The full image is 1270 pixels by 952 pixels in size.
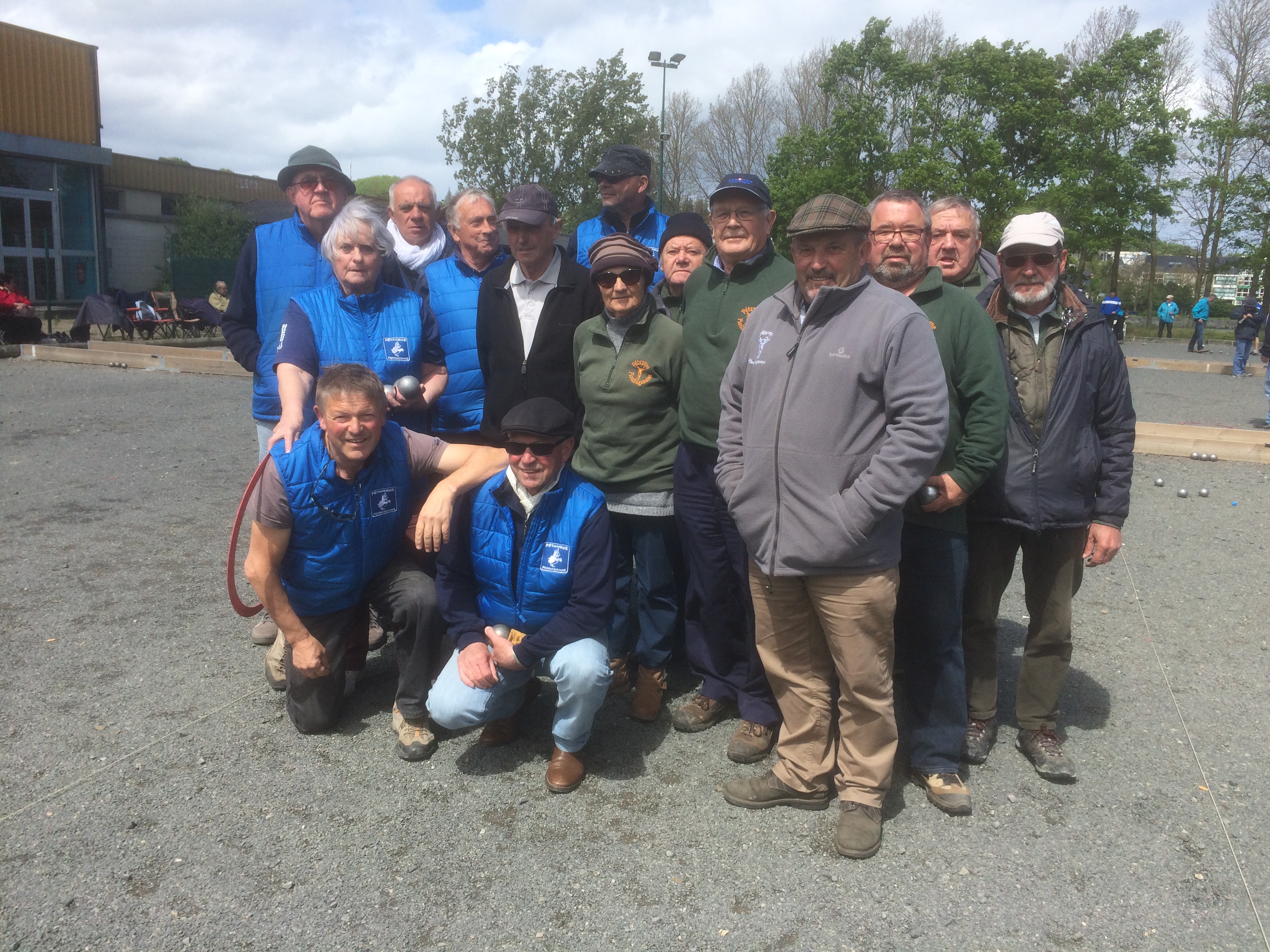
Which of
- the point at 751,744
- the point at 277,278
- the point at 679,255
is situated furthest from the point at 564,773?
the point at 277,278

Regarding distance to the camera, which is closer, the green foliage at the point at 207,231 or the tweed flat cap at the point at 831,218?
the tweed flat cap at the point at 831,218

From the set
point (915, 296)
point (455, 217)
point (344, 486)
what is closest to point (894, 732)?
point (915, 296)

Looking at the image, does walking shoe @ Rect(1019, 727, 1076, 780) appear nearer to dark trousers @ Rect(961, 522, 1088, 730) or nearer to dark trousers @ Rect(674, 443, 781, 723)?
dark trousers @ Rect(961, 522, 1088, 730)

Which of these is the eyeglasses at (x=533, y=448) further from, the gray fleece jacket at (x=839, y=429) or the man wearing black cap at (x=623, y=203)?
the man wearing black cap at (x=623, y=203)

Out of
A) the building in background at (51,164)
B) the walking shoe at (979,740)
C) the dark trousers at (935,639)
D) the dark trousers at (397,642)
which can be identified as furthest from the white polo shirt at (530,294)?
the building in background at (51,164)

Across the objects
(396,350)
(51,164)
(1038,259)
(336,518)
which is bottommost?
(336,518)

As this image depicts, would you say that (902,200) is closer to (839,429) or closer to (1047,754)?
(839,429)

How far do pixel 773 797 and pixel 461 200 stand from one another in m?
3.03

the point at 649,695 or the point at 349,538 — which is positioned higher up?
the point at 349,538

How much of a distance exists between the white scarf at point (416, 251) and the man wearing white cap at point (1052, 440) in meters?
2.71

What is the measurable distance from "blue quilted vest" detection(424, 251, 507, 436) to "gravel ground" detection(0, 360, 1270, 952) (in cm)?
129

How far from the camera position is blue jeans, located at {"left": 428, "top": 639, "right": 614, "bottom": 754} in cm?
336

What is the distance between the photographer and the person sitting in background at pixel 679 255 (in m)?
4.21

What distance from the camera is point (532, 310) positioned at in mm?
4098
